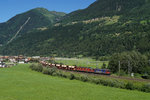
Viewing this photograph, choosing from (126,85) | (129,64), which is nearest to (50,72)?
(129,64)

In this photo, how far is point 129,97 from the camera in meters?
48.9

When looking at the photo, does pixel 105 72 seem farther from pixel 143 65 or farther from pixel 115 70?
pixel 143 65

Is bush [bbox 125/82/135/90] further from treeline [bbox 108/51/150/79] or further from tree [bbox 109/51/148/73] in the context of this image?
tree [bbox 109/51/148/73]

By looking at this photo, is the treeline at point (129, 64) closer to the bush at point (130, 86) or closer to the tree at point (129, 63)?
the tree at point (129, 63)

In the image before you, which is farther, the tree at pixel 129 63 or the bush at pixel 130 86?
the tree at pixel 129 63

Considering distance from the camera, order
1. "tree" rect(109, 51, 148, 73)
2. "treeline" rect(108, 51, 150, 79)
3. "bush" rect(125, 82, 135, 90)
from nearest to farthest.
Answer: "bush" rect(125, 82, 135, 90)
"treeline" rect(108, 51, 150, 79)
"tree" rect(109, 51, 148, 73)

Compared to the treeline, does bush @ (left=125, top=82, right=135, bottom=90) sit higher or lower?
lower

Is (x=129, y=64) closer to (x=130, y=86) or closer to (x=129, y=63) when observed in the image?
(x=129, y=63)

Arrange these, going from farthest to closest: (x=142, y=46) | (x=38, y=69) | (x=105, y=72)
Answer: (x=142, y=46)
(x=38, y=69)
(x=105, y=72)

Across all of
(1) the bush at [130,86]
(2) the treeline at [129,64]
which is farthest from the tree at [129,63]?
(1) the bush at [130,86]

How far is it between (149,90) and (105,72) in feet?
101

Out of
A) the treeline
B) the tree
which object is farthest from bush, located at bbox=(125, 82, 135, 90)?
the tree

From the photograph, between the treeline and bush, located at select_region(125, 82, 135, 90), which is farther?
the treeline

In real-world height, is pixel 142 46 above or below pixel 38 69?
above
